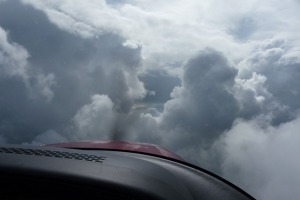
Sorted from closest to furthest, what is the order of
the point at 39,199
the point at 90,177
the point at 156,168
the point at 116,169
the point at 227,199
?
1. the point at 39,199
2. the point at 90,177
3. the point at 116,169
4. the point at 156,168
5. the point at 227,199

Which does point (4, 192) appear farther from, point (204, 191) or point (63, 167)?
point (204, 191)

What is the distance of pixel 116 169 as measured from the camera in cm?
216

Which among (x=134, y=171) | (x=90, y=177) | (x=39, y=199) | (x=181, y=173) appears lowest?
(x=39, y=199)

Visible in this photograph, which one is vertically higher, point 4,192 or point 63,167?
point 63,167

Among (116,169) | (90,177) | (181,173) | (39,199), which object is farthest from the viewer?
(181,173)

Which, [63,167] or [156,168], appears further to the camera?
[156,168]

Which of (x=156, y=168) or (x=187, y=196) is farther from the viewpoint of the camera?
(x=156, y=168)

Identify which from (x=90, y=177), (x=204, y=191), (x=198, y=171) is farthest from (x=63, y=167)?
(x=198, y=171)

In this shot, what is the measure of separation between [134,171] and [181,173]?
780 millimetres

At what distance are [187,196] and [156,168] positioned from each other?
378 millimetres

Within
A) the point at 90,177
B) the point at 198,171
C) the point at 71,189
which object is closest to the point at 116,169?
the point at 90,177

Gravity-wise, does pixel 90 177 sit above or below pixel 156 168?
below

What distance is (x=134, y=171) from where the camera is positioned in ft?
7.25

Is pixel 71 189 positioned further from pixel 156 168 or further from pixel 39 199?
pixel 156 168
